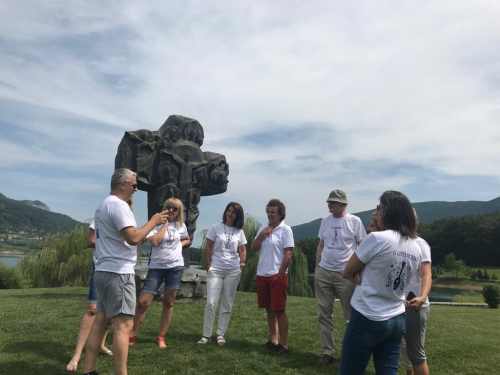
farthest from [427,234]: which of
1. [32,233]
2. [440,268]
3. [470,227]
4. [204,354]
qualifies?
[32,233]

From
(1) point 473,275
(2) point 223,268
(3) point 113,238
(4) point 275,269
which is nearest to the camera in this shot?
(3) point 113,238

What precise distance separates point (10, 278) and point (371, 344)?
17198 millimetres

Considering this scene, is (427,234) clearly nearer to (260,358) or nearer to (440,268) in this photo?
(440,268)

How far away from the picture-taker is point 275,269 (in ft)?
16.0

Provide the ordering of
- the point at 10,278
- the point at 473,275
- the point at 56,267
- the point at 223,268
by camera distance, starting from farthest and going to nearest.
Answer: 1. the point at 473,275
2. the point at 56,267
3. the point at 10,278
4. the point at 223,268

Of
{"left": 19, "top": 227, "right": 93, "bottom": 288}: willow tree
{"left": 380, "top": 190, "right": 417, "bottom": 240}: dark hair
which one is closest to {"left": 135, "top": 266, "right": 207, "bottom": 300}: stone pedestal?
{"left": 380, "top": 190, "right": 417, "bottom": 240}: dark hair

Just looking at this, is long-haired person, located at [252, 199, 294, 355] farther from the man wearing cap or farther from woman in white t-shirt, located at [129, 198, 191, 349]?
woman in white t-shirt, located at [129, 198, 191, 349]

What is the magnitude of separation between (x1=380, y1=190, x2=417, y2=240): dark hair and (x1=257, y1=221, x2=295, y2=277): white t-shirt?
2.28 metres

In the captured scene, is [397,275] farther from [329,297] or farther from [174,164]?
[174,164]

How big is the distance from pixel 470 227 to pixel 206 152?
62.2 metres

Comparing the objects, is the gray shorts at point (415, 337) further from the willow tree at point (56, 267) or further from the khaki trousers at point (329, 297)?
the willow tree at point (56, 267)

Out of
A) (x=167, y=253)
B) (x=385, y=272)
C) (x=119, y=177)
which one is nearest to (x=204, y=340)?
(x=167, y=253)

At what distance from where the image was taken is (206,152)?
9664mm

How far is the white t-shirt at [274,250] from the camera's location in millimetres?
4902
